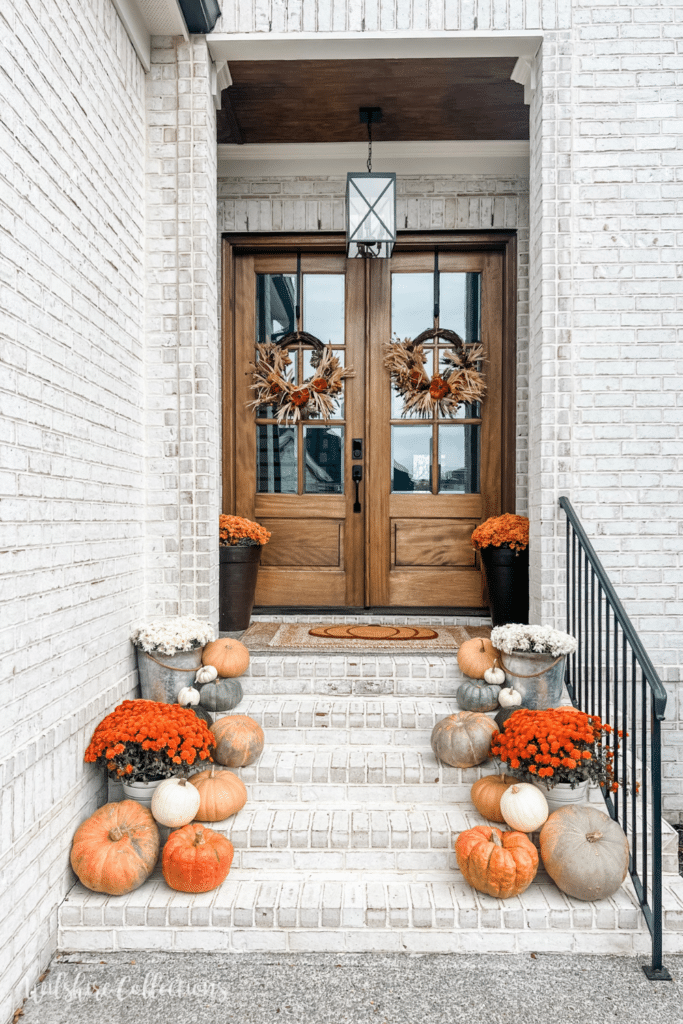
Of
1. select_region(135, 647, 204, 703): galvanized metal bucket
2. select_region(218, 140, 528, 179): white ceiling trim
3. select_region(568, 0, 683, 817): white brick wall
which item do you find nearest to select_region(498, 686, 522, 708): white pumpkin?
select_region(568, 0, 683, 817): white brick wall

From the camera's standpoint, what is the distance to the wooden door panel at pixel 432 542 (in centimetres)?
446

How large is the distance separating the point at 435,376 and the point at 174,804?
2916mm

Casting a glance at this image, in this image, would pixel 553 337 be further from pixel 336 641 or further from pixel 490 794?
pixel 490 794

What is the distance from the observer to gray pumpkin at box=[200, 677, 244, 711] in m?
3.06

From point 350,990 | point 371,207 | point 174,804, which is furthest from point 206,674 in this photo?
point 371,207

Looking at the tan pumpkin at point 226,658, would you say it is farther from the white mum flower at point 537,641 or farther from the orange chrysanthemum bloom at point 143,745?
the white mum flower at point 537,641

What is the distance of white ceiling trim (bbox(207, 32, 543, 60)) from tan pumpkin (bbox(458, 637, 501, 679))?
2.72 meters

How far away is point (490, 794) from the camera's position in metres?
2.58

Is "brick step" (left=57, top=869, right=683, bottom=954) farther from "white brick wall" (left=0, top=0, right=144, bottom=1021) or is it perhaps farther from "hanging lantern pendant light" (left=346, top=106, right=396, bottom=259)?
"hanging lantern pendant light" (left=346, top=106, right=396, bottom=259)

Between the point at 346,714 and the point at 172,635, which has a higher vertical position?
the point at 172,635

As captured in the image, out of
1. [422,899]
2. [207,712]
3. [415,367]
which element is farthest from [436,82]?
[422,899]

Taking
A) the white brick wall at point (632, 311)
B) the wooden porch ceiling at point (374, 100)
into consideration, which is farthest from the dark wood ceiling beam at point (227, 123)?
the white brick wall at point (632, 311)

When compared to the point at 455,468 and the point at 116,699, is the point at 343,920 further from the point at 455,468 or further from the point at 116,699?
the point at 455,468

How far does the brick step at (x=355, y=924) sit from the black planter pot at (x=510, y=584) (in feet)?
5.36
